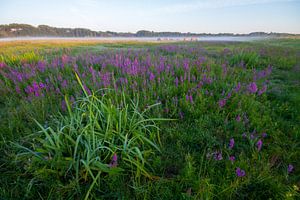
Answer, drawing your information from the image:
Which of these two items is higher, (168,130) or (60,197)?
(168,130)

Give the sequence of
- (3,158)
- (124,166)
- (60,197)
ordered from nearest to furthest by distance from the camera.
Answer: (60,197) < (124,166) < (3,158)

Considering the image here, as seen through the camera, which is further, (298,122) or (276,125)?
(298,122)

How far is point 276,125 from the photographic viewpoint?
8.46 ft

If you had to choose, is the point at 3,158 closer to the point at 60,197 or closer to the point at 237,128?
the point at 60,197

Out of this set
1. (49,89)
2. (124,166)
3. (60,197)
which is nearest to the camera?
(60,197)

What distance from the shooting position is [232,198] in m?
1.58

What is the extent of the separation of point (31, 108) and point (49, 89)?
3.59ft

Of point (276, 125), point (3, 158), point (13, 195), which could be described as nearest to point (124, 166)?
point (13, 195)

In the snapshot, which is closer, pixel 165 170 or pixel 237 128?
pixel 165 170

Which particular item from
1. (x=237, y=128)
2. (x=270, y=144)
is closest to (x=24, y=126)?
(x=237, y=128)

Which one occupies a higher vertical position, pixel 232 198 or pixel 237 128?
pixel 237 128

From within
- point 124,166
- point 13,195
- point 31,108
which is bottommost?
point 13,195

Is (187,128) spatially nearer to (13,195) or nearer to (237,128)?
(237,128)

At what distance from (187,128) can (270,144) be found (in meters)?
1.13
